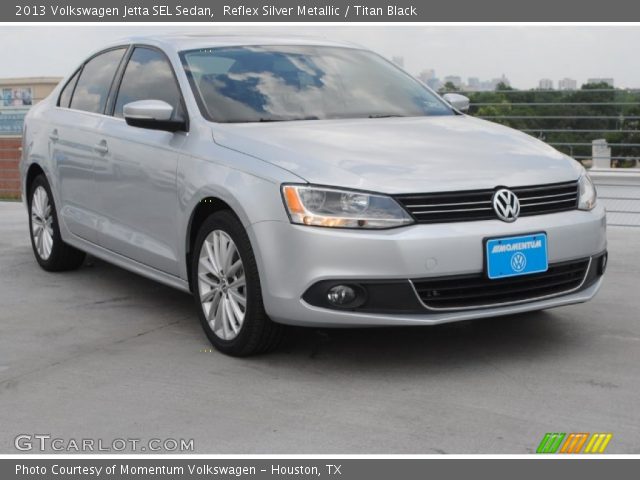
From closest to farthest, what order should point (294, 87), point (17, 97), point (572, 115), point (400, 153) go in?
point (400, 153) < point (294, 87) < point (572, 115) < point (17, 97)

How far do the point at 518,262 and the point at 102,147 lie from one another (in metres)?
2.79

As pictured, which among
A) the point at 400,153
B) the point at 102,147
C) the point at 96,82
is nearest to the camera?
the point at 400,153

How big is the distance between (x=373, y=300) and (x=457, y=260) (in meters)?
0.40

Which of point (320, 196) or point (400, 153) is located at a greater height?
point (400, 153)

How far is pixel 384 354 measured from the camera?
4.94m

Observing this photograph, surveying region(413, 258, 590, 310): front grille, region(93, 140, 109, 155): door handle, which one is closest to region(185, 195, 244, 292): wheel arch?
region(413, 258, 590, 310): front grille

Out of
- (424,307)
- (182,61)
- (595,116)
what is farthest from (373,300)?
(595,116)

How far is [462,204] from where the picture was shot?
445 centimetres

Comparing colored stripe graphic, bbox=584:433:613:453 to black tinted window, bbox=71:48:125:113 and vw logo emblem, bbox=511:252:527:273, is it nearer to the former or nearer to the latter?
vw logo emblem, bbox=511:252:527:273

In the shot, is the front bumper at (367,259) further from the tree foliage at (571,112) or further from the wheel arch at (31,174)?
the tree foliage at (571,112)

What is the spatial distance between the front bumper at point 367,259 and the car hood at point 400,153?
21 cm

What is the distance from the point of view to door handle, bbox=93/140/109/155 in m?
6.10

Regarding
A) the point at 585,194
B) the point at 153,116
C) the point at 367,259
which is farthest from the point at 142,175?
the point at 585,194
